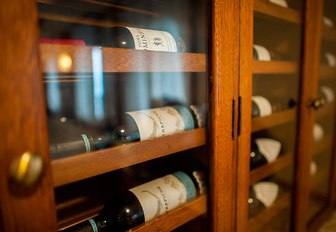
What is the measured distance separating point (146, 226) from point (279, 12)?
61cm

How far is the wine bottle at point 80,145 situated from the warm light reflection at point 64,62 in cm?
10

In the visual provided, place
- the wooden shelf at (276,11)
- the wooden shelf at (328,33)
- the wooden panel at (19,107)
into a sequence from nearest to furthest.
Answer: the wooden panel at (19,107)
the wooden shelf at (276,11)
the wooden shelf at (328,33)

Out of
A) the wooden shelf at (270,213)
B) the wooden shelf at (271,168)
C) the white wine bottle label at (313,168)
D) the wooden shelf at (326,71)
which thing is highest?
the wooden shelf at (326,71)

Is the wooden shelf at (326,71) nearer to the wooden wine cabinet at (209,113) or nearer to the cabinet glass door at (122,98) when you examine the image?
the wooden wine cabinet at (209,113)

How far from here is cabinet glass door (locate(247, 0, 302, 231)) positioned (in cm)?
57

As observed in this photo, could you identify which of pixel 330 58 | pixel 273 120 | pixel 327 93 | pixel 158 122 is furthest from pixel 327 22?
pixel 158 122

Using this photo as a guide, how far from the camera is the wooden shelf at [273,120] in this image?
1.83 ft

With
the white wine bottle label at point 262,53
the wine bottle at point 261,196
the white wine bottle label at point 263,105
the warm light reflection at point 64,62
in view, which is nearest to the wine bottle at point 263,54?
the white wine bottle label at point 262,53

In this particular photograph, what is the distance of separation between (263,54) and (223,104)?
28 cm

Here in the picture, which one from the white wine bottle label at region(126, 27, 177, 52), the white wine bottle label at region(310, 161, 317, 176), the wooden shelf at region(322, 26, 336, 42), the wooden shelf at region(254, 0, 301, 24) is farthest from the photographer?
the white wine bottle label at region(310, 161, 317, 176)

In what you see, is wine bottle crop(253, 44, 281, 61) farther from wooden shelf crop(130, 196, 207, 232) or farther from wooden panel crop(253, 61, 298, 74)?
wooden shelf crop(130, 196, 207, 232)

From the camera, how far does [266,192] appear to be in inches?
26.0

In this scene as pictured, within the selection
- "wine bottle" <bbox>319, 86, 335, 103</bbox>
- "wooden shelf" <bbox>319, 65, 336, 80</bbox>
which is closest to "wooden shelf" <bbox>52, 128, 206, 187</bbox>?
"wooden shelf" <bbox>319, 65, 336, 80</bbox>

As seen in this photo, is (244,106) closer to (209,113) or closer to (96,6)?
(209,113)
